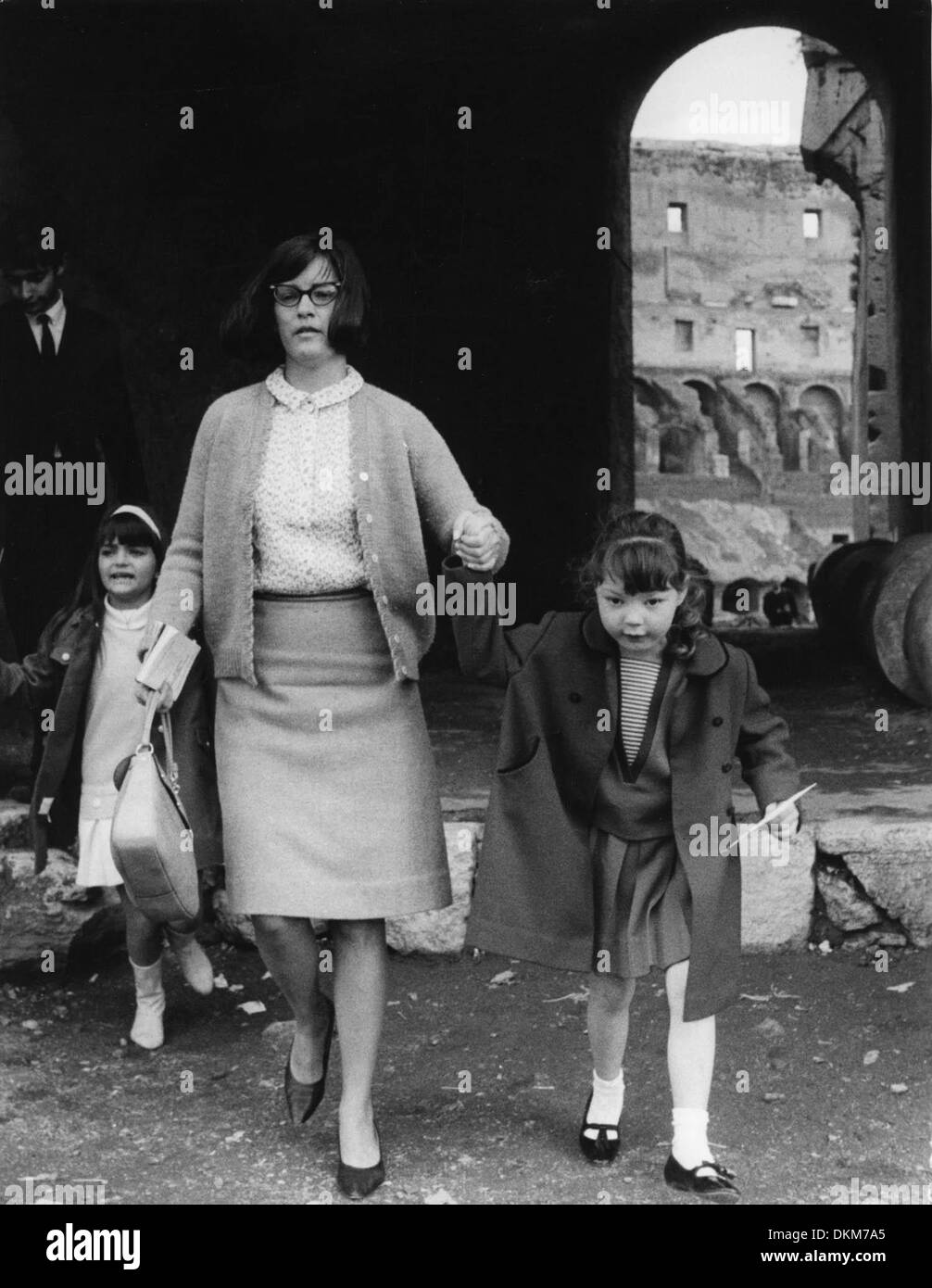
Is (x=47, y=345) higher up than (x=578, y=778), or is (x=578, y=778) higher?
(x=47, y=345)

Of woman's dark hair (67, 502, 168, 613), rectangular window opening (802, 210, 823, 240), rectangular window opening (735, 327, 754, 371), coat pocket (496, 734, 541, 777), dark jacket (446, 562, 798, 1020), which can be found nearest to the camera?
dark jacket (446, 562, 798, 1020)

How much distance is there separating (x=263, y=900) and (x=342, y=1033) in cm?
34

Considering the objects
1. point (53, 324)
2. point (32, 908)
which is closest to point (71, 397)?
point (53, 324)

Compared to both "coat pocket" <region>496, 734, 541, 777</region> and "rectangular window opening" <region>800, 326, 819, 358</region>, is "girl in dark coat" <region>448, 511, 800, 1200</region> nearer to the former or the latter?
"coat pocket" <region>496, 734, 541, 777</region>

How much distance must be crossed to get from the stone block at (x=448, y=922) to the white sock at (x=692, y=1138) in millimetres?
1586

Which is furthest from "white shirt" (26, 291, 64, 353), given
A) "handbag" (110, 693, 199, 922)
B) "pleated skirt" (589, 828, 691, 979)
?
"pleated skirt" (589, 828, 691, 979)

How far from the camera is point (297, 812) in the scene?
9.96 ft

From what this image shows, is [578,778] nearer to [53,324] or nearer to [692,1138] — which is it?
[692,1138]

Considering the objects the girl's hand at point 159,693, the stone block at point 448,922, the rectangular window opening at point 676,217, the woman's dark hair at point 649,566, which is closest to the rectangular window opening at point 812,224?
the rectangular window opening at point 676,217

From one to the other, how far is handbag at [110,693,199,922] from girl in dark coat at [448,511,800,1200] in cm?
64

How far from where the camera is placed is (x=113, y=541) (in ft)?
12.9

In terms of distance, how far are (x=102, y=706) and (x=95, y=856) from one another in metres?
0.43

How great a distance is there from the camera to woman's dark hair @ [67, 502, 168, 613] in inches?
154
